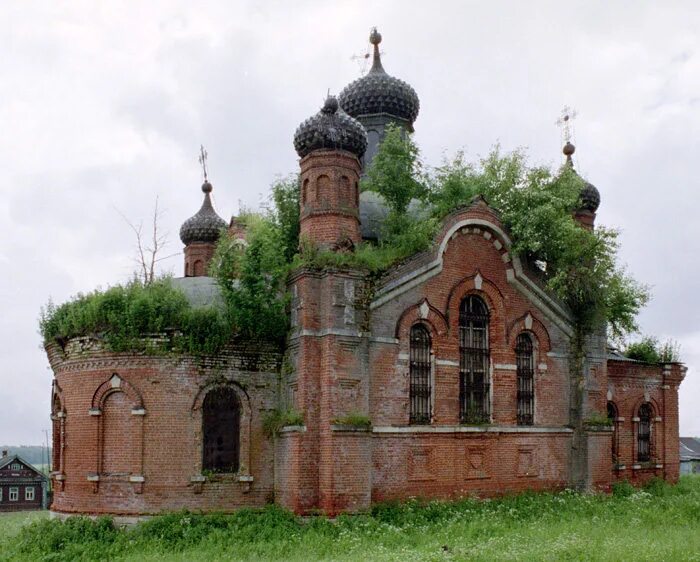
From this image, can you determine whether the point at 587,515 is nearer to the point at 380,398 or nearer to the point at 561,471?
the point at 561,471

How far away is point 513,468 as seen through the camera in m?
18.7

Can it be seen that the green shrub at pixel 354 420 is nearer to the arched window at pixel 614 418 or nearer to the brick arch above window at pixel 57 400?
the brick arch above window at pixel 57 400

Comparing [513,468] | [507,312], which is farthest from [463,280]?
[513,468]

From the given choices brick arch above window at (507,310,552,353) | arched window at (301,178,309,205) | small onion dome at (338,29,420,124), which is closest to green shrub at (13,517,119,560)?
arched window at (301,178,309,205)

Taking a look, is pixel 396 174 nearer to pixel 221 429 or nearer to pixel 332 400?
pixel 332 400

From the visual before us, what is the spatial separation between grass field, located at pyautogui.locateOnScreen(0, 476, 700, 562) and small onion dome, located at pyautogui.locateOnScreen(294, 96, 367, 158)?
726 cm

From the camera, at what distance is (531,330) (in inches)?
765

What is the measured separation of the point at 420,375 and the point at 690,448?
49.6 meters

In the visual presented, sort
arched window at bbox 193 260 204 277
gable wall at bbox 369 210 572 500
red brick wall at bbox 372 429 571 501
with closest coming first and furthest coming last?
1. red brick wall at bbox 372 429 571 501
2. gable wall at bbox 369 210 572 500
3. arched window at bbox 193 260 204 277

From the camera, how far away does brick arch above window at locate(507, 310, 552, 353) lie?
19016 mm

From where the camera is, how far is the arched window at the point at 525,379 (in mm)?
19203

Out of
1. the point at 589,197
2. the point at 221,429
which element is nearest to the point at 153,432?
the point at 221,429

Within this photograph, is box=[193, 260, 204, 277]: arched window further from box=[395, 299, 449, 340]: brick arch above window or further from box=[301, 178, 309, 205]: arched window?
box=[395, 299, 449, 340]: brick arch above window

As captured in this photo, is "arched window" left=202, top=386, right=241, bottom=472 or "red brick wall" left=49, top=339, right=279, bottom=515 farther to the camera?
"arched window" left=202, top=386, right=241, bottom=472
